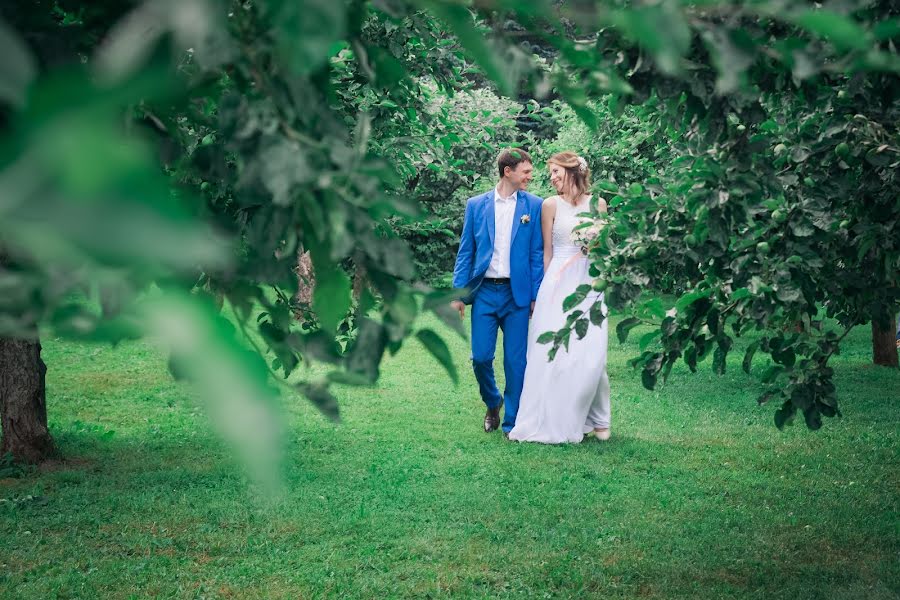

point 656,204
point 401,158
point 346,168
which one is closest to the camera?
point 346,168

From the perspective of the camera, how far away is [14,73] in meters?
0.55

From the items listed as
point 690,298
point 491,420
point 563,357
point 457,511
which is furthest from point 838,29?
point 491,420

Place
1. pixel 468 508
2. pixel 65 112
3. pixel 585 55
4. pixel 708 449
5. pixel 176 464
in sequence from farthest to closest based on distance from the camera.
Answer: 1. pixel 708 449
2. pixel 176 464
3. pixel 468 508
4. pixel 585 55
5. pixel 65 112

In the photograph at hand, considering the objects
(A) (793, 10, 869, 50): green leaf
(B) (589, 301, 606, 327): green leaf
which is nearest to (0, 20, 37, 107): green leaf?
(A) (793, 10, 869, 50): green leaf

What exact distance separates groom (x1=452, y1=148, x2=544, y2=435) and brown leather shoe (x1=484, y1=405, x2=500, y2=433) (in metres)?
0.02

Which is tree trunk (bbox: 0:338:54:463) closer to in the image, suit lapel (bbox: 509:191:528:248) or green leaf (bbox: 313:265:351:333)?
suit lapel (bbox: 509:191:528:248)

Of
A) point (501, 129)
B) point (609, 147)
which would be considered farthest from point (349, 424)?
point (501, 129)

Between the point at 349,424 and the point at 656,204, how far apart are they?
599 centimetres

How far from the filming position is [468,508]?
6.24 m

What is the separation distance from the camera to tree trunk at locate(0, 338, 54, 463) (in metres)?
6.90

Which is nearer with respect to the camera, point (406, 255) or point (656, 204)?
point (406, 255)

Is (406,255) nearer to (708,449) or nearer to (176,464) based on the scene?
(176,464)

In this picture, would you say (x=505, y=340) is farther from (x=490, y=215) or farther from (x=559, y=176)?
(x=559, y=176)

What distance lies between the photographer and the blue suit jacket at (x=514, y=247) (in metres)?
8.60
